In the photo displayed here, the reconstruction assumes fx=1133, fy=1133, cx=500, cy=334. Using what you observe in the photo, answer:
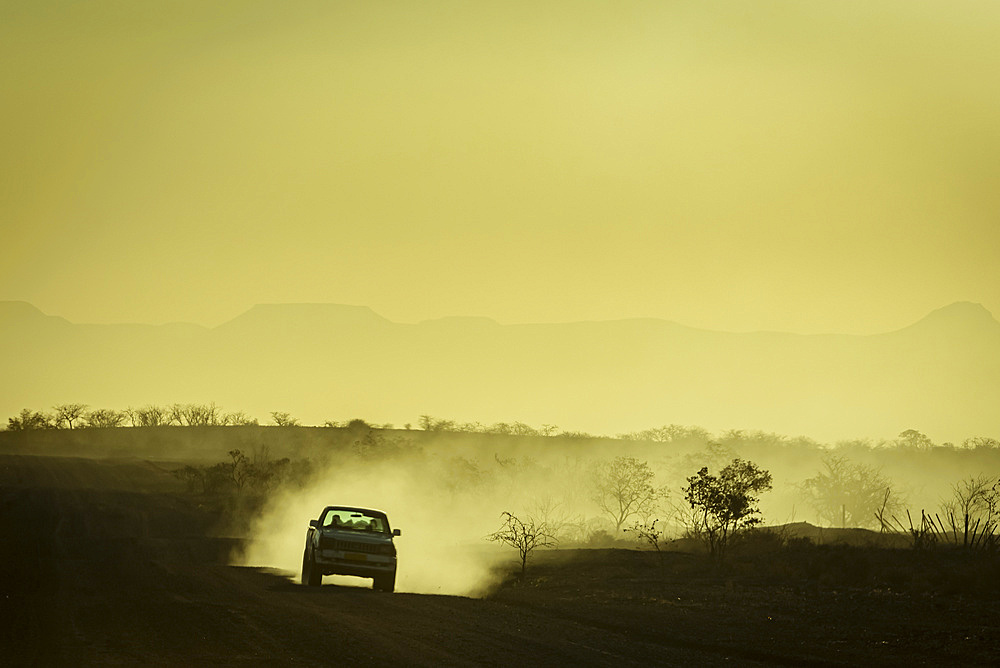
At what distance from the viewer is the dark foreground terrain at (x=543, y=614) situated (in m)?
16.1

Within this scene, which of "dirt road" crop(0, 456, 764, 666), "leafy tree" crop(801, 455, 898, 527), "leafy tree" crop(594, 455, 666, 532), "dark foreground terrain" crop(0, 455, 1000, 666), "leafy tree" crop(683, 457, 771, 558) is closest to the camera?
"dirt road" crop(0, 456, 764, 666)

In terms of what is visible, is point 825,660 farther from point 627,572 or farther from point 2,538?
point 2,538

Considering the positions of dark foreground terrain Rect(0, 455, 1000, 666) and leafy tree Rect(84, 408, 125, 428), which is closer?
dark foreground terrain Rect(0, 455, 1000, 666)

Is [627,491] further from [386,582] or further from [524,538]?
[386,582]

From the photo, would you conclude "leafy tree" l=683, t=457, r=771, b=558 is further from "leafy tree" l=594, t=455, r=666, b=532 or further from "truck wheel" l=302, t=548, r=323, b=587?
"leafy tree" l=594, t=455, r=666, b=532

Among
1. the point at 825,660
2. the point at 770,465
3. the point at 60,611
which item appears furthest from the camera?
the point at 770,465

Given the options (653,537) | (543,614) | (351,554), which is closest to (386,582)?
(351,554)

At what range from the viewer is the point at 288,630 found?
59.2 feet

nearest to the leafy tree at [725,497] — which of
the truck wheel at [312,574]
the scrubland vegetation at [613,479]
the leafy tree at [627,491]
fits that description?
the scrubland vegetation at [613,479]

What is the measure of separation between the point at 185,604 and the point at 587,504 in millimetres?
74704

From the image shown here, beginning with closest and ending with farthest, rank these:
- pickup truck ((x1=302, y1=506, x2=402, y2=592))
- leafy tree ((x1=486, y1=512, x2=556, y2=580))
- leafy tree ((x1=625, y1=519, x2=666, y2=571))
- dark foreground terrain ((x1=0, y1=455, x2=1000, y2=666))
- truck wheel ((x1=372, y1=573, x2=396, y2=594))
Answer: dark foreground terrain ((x1=0, y1=455, x2=1000, y2=666)) < pickup truck ((x1=302, y1=506, x2=402, y2=592)) < truck wheel ((x1=372, y1=573, x2=396, y2=594)) < leafy tree ((x1=486, y1=512, x2=556, y2=580)) < leafy tree ((x1=625, y1=519, x2=666, y2=571))

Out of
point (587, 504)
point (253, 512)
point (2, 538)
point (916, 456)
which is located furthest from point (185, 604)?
point (916, 456)

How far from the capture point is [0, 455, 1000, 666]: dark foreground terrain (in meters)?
16.1

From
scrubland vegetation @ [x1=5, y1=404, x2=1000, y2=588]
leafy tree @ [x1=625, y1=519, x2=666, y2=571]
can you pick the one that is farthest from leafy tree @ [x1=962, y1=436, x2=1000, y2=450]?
leafy tree @ [x1=625, y1=519, x2=666, y2=571]
